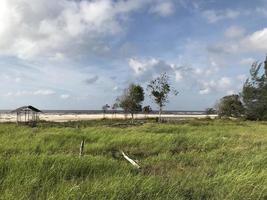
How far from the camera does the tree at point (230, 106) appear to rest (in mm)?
72825

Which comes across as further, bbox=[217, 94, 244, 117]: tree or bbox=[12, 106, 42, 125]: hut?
bbox=[217, 94, 244, 117]: tree

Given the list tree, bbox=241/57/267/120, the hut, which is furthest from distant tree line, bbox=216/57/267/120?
the hut

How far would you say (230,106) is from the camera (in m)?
74.8

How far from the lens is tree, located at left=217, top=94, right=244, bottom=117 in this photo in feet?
239

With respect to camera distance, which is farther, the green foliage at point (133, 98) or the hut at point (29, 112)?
the green foliage at point (133, 98)

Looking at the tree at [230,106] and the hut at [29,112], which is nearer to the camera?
the hut at [29,112]

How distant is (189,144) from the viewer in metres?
19.0

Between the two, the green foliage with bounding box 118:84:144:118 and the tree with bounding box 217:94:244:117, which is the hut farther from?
the tree with bounding box 217:94:244:117

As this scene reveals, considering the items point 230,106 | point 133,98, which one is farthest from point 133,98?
point 230,106

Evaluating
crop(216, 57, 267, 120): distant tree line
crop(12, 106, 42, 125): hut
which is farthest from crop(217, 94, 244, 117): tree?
crop(12, 106, 42, 125): hut

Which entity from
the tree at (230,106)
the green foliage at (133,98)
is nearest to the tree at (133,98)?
the green foliage at (133,98)

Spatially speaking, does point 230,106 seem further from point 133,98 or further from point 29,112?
point 29,112

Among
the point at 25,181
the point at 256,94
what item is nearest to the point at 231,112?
the point at 256,94

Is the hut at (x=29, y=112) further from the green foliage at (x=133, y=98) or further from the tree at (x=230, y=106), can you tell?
the tree at (x=230, y=106)
